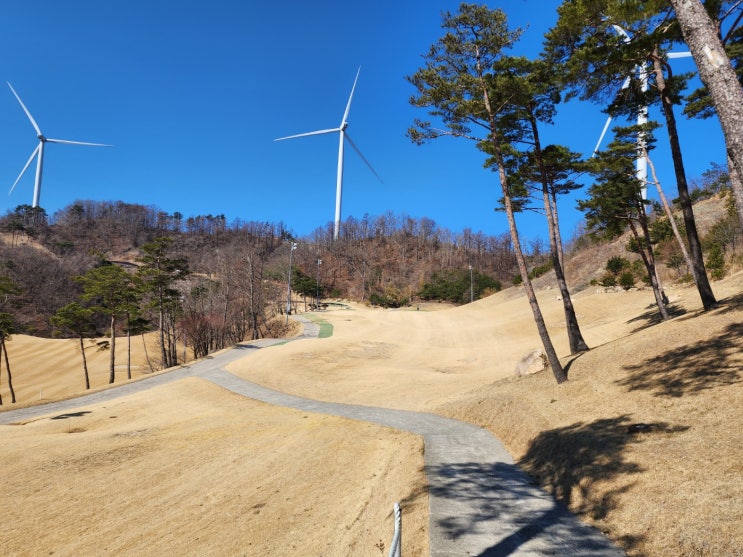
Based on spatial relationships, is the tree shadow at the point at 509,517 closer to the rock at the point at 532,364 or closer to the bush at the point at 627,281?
the rock at the point at 532,364

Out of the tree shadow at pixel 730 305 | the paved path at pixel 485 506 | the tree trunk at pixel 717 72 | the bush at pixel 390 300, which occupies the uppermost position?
the bush at pixel 390 300

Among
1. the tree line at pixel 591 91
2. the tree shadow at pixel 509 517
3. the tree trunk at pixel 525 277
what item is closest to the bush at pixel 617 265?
the tree line at pixel 591 91

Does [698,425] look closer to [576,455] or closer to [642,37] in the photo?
[576,455]

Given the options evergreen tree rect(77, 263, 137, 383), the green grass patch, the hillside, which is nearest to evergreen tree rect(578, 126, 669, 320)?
the hillside

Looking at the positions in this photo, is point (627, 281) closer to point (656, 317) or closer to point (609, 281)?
point (609, 281)

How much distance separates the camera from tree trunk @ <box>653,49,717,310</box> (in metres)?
16.5

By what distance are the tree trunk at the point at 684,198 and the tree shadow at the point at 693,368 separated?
168 inches

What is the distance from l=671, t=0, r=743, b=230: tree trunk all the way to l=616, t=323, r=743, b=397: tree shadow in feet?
20.9

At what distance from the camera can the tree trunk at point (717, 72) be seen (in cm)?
647

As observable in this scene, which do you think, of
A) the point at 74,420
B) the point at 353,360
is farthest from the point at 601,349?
the point at 74,420

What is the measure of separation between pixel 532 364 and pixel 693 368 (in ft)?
32.2

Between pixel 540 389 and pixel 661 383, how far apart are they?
210 inches

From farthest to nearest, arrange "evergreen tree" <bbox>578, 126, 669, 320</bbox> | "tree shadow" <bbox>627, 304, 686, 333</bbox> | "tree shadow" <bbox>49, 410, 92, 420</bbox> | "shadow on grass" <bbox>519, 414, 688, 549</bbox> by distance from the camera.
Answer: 1. "tree shadow" <bbox>627, 304, 686, 333</bbox>
2. "evergreen tree" <bbox>578, 126, 669, 320</bbox>
3. "tree shadow" <bbox>49, 410, 92, 420</bbox>
4. "shadow on grass" <bbox>519, 414, 688, 549</bbox>

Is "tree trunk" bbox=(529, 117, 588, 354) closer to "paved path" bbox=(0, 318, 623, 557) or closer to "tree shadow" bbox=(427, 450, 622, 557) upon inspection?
"paved path" bbox=(0, 318, 623, 557)
